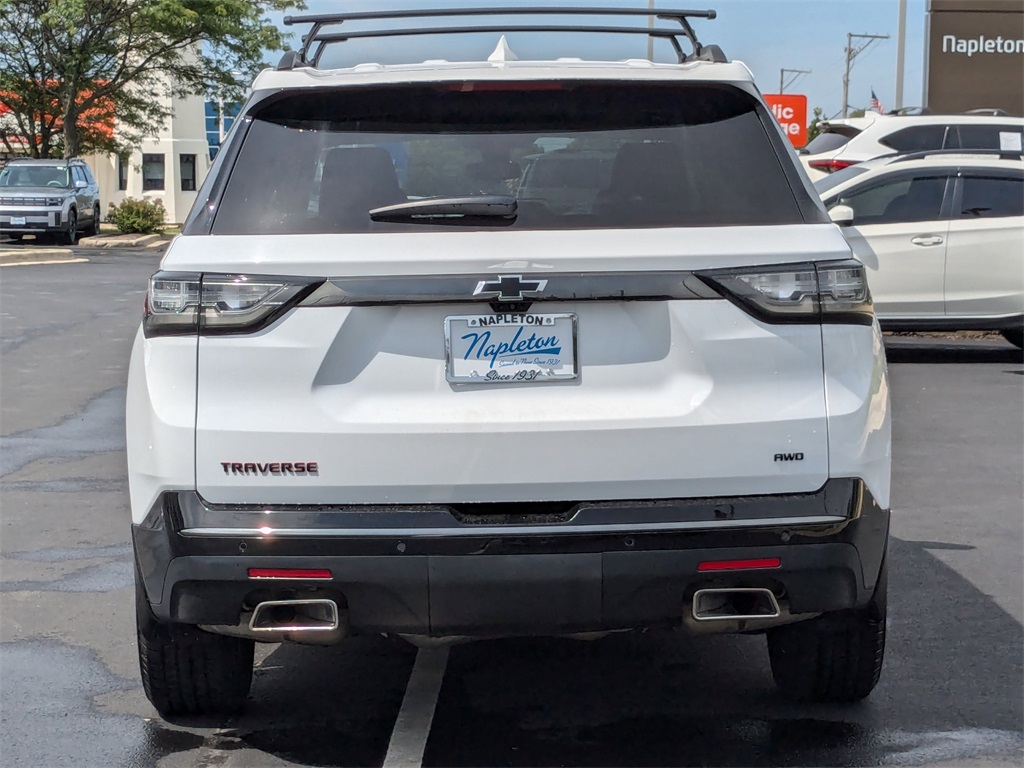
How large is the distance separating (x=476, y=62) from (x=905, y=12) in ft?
75.0

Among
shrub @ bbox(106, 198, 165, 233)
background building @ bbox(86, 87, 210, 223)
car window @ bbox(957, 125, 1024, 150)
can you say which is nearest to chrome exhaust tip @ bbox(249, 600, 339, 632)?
car window @ bbox(957, 125, 1024, 150)

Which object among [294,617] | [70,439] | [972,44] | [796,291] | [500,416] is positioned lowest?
[70,439]

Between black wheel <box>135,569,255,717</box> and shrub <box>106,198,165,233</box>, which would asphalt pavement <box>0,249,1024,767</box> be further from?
shrub <box>106,198,165,233</box>

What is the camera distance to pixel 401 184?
3615mm

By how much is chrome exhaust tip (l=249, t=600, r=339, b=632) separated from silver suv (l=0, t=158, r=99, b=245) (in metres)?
30.9

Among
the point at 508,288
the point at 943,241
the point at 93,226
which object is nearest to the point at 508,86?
the point at 508,288

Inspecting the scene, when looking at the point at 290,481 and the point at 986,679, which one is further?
the point at 986,679

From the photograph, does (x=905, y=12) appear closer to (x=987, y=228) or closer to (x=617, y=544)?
(x=987, y=228)

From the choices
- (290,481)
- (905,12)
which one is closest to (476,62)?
(290,481)

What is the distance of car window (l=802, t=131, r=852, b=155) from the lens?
754 inches

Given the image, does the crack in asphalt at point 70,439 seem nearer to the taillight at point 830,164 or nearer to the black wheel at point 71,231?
the taillight at point 830,164

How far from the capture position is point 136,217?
123ft

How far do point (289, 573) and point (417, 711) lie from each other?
1072 mm

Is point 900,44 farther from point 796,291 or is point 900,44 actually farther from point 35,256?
point 796,291
